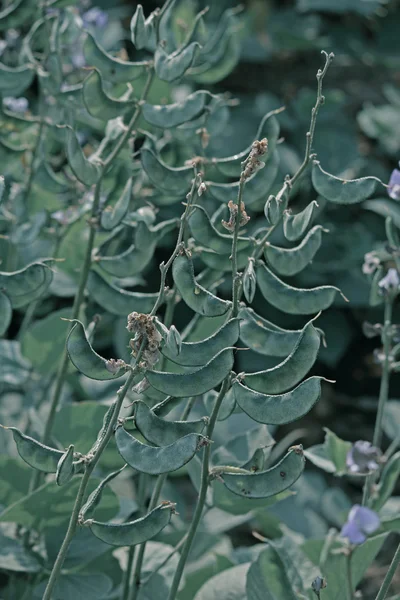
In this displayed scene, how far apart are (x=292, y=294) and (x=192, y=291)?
13cm

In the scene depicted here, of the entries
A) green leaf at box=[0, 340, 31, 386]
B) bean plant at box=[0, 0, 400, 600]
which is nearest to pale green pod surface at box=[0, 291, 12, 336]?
bean plant at box=[0, 0, 400, 600]

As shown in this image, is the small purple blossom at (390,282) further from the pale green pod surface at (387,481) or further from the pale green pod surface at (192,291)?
the pale green pod surface at (192,291)

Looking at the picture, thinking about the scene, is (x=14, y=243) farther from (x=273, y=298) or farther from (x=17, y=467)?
(x=273, y=298)

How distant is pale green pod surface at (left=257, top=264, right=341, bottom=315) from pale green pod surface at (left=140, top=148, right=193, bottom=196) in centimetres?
16

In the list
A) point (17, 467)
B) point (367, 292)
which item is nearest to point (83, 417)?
point (17, 467)

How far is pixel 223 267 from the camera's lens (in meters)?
0.87

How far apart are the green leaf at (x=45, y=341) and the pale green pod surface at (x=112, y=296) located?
0.29m

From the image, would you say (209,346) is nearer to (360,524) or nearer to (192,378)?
(192,378)

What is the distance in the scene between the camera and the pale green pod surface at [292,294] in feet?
2.63

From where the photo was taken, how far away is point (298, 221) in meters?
0.77

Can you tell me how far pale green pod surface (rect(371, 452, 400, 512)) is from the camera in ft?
3.37

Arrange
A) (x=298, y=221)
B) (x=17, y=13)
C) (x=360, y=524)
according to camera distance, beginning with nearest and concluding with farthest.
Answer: (x=360, y=524)
(x=298, y=221)
(x=17, y=13)

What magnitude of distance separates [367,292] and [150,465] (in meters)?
1.67

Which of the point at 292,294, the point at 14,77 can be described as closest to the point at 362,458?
the point at 292,294
